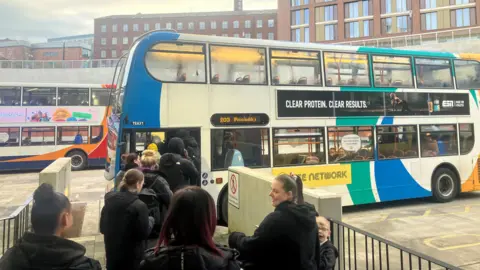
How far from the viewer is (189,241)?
184 cm

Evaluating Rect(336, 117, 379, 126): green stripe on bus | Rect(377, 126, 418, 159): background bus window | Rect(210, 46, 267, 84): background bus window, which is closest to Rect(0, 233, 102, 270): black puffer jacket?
Rect(210, 46, 267, 84): background bus window

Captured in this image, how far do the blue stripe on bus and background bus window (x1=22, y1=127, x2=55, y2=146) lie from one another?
13.5m

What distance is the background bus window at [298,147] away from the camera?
27.8ft

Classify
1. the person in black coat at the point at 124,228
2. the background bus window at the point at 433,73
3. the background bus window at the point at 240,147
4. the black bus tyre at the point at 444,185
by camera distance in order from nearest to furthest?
the person in black coat at the point at 124,228, the background bus window at the point at 240,147, the background bus window at the point at 433,73, the black bus tyre at the point at 444,185

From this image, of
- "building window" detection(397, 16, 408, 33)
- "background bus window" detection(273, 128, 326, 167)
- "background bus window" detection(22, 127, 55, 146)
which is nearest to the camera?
"background bus window" detection(273, 128, 326, 167)

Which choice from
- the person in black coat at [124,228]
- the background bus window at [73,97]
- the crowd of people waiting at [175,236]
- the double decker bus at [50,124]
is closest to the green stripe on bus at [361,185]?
the crowd of people waiting at [175,236]

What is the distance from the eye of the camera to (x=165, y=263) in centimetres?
179

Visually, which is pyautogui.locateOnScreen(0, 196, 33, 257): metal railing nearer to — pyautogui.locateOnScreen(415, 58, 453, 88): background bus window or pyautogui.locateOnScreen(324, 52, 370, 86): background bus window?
pyautogui.locateOnScreen(324, 52, 370, 86): background bus window

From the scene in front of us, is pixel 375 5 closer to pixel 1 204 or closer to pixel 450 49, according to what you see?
pixel 450 49

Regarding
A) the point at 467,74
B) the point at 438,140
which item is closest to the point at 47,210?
the point at 438,140

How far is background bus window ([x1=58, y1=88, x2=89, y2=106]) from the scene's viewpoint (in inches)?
734

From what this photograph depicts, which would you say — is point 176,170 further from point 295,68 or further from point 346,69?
point 346,69

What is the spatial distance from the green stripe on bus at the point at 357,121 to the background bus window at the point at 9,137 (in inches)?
652

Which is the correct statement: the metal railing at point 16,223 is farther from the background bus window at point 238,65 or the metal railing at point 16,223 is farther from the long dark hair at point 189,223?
the background bus window at point 238,65
